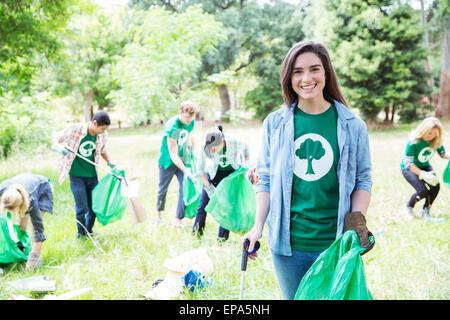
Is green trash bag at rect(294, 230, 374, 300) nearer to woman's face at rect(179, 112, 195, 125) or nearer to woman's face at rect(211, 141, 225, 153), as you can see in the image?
woman's face at rect(211, 141, 225, 153)

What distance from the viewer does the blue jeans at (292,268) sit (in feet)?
3.41

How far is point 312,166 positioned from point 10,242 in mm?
2060

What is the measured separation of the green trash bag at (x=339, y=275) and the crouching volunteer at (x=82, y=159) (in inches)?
73.7

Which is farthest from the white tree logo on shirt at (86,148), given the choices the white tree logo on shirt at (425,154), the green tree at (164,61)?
the green tree at (164,61)

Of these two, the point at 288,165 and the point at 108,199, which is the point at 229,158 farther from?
the point at 288,165

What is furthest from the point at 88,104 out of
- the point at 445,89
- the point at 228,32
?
the point at 445,89

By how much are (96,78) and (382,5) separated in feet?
24.3

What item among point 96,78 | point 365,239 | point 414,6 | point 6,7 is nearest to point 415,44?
point 414,6

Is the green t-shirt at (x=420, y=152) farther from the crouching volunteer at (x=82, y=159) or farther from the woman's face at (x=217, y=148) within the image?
the crouching volunteer at (x=82, y=159)

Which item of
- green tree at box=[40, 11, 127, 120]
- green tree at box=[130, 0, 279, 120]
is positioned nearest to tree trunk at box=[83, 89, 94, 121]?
green tree at box=[40, 11, 127, 120]

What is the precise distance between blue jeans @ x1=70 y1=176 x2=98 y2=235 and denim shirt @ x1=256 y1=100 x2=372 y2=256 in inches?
71.8

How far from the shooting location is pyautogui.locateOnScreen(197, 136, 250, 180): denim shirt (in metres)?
2.32

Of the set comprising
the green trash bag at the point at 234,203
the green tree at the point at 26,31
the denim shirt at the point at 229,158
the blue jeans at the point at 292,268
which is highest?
the green tree at the point at 26,31

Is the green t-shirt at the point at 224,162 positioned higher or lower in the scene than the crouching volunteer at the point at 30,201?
higher
